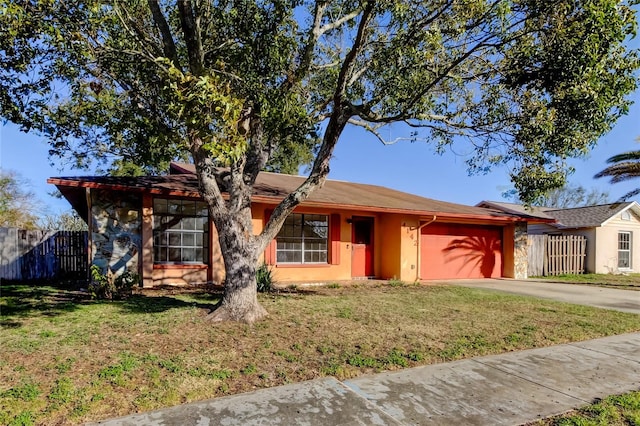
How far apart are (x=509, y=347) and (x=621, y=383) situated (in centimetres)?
146

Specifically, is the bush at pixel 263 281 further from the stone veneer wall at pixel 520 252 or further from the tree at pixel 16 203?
the tree at pixel 16 203

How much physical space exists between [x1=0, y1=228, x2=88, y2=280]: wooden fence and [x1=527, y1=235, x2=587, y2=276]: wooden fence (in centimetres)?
1729

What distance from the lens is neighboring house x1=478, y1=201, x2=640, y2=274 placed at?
18.9 metres

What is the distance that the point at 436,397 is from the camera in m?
4.08

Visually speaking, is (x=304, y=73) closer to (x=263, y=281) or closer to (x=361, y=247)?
(x=263, y=281)

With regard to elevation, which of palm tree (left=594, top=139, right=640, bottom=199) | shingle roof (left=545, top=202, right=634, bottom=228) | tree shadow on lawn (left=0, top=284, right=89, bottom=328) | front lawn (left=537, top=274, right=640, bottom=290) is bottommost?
front lawn (left=537, top=274, right=640, bottom=290)

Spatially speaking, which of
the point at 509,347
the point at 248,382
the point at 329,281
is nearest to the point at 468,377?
the point at 509,347

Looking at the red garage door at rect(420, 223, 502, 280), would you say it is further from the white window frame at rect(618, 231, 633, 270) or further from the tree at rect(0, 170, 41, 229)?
the tree at rect(0, 170, 41, 229)

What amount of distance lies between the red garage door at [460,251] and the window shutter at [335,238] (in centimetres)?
337

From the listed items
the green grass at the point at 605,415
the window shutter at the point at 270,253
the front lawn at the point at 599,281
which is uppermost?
the window shutter at the point at 270,253

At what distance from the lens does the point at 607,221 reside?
62.2 feet

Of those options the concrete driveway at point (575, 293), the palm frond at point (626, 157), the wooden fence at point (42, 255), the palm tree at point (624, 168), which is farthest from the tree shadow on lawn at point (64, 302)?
the palm tree at point (624, 168)

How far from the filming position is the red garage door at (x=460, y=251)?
48.0 feet

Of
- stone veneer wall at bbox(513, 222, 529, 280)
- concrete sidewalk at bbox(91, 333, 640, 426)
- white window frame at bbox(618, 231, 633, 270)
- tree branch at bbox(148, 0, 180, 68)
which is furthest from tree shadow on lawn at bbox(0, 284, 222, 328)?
white window frame at bbox(618, 231, 633, 270)
